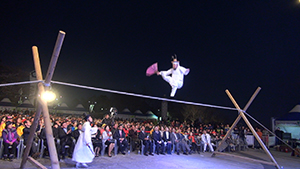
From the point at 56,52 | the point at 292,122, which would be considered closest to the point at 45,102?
the point at 56,52

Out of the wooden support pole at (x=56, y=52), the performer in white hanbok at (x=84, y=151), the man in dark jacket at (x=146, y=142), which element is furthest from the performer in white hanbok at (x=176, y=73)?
the man in dark jacket at (x=146, y=142)

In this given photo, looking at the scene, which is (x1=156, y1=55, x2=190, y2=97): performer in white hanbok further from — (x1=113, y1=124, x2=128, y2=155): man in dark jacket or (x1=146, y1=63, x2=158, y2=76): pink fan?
(x1=113, y1=124, x2=128, y2=155): man in dark jacket

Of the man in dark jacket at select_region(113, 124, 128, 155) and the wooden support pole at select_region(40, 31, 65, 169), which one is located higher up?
the wooden support pole at select_region(40, 31, 65, 169)

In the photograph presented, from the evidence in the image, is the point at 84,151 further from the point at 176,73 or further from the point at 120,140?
the point at 176,73

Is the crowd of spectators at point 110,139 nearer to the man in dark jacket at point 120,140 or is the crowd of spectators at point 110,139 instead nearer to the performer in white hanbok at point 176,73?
the man in dark jacket at point 120,140

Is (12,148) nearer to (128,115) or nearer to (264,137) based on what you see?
(264,137)

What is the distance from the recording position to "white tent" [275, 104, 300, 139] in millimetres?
14973

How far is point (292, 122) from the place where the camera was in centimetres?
1513

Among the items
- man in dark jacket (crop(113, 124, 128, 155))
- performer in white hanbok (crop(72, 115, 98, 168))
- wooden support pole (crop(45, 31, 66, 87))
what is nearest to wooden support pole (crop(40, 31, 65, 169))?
wooden support pole (crop(45, 31, 66, 87))

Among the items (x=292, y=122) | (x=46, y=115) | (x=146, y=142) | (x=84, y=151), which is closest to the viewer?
(x=46, y=115)

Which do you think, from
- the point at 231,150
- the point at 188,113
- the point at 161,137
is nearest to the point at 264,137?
the point at 231,150

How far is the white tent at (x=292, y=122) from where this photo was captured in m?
15.0

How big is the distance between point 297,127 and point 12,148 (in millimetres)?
18112

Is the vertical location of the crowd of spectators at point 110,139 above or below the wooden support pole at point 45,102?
below
